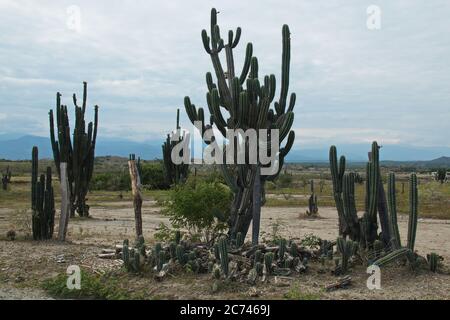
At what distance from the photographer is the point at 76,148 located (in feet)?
Result: 61.3

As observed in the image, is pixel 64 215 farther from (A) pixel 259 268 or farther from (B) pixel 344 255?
(B) pixel 344 255

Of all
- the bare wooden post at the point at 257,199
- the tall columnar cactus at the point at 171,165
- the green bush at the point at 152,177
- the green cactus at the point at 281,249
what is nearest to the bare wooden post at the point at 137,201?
the bare wooden post at the point at 257,199

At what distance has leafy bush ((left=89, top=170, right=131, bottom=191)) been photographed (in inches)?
1725

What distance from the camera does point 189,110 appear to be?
36.9ft

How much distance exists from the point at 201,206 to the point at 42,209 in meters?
4.25

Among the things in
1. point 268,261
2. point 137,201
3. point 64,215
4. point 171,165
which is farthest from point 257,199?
point 171,165

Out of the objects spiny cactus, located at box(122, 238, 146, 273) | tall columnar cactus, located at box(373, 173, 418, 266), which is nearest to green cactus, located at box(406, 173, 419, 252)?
tall columnar cactus, located at box(373, 173, 418, 266)

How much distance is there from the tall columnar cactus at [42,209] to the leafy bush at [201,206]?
3158mm

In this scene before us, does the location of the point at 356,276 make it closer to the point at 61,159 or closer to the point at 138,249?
the point at 138,249

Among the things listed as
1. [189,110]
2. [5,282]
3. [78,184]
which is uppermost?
[189,110]

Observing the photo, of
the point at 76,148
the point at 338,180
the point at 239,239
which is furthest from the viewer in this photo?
the point at 76,148

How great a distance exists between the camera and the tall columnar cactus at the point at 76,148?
17734mm
